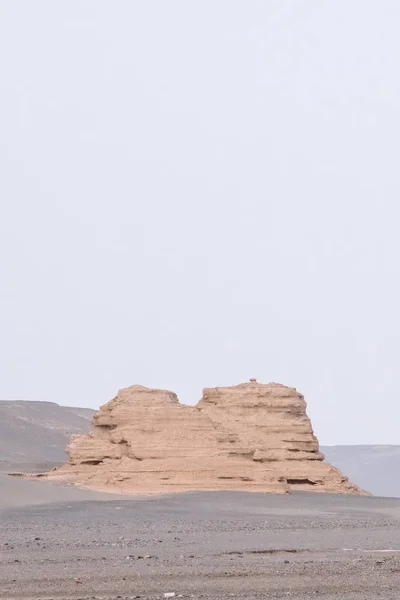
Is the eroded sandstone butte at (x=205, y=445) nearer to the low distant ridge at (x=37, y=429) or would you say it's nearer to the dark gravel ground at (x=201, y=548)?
the dark gravel ground at (x=201, y=548)

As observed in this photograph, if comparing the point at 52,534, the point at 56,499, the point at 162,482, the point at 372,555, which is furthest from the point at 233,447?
the point at 372,555

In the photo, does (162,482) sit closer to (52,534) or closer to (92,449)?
(92,449)

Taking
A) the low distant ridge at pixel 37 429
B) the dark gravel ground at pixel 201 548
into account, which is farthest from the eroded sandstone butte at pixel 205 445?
the low distant ridge at pixel 37 429

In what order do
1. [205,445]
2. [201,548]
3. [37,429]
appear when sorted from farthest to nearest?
1. [37,429]
2. [205,445]
3. [201,548]

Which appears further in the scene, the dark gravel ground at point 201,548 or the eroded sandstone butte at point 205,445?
the eroded sandstone butte at point 205,445

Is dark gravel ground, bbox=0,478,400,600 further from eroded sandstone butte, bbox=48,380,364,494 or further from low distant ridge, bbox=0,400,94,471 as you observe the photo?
low distant ridge, bbox=0,400,94,471

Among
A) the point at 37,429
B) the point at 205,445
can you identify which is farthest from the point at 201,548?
the point at 37,429

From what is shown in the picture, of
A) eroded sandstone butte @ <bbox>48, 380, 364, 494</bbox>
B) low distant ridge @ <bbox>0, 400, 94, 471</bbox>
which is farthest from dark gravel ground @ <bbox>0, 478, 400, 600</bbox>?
low distant ridge @ <bbox>0, 400, 94, 471</bbox>

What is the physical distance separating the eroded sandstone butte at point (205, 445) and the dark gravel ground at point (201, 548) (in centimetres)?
139

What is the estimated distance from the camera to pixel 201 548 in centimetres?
2153

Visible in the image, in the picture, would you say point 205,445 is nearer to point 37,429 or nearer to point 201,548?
point 201,548

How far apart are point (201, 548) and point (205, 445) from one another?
1559 centimetres

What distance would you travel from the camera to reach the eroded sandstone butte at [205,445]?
3684 cm

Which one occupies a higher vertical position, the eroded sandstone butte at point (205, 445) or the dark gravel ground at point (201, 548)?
the eroded sandstone butte at point (205, 445)
